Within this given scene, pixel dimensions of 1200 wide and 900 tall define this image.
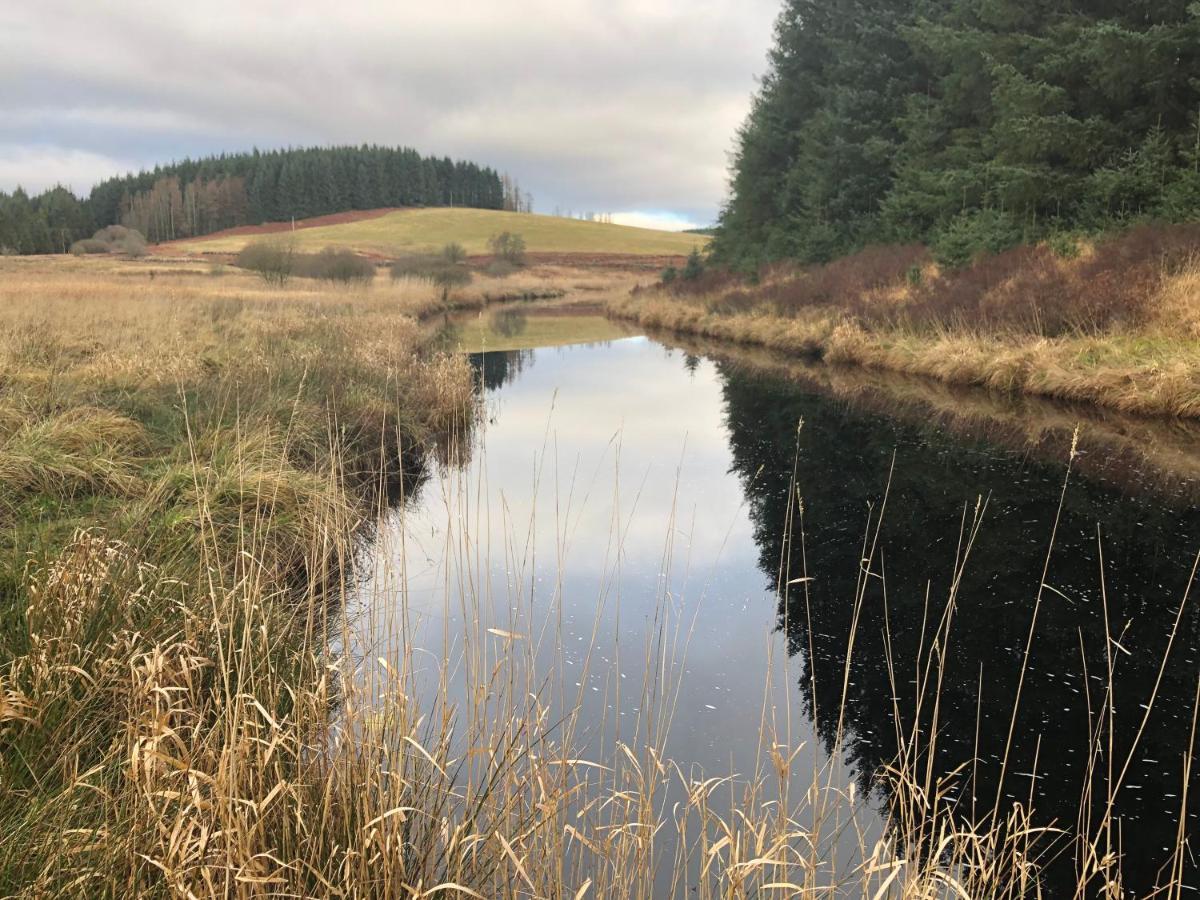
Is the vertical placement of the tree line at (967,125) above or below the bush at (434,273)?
above

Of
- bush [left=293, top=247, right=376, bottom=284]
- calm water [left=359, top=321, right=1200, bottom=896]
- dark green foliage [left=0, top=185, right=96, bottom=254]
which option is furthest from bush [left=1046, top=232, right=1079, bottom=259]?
dark green foliage [left=0, top=185, right=96, bottom=254]

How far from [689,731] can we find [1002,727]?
151 cm

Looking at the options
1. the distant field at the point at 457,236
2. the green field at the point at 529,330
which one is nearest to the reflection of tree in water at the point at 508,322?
the green field at the point at 529,330

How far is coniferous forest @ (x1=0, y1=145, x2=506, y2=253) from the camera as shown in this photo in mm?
86188

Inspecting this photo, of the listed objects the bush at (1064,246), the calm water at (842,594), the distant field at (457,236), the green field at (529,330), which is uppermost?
the distant field at (457,236)

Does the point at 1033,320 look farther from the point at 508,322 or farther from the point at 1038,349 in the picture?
the point at 508,322

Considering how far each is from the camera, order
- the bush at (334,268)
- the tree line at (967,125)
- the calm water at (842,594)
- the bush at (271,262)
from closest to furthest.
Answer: the calm water at (842,594) < the tree line at (967,125) < the bush at (271,262) < the bush at (334,268)

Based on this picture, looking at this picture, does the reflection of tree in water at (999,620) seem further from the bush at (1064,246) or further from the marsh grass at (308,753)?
the bush at (1064,246)

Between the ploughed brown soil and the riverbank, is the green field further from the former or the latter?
the ploughed brown soil

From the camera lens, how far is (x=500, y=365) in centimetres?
1906

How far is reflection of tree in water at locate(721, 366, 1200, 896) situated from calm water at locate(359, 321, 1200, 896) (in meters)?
0.02

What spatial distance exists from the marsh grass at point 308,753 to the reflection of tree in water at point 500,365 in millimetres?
9034

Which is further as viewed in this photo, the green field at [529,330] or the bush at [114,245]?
the bush at [114,245]

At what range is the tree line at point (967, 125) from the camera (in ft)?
44.5
